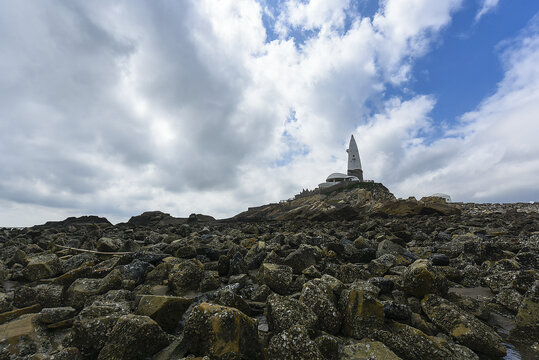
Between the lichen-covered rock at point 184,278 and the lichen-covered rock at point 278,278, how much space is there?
1.36 meters

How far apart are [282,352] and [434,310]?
93.5 inches

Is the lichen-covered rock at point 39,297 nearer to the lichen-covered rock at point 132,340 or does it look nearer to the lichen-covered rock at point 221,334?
the lichen-covered rock at point 132,340

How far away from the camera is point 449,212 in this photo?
77.2ft

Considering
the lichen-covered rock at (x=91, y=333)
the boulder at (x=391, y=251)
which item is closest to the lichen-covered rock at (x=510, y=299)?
the boulder at (x=391, y=251)

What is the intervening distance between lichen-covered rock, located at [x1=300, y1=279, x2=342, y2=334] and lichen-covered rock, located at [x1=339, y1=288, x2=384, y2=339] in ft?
0.38

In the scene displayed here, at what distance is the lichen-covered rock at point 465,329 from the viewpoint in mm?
2924

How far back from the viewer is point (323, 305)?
3264 millimetres

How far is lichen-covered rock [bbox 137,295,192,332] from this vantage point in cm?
325

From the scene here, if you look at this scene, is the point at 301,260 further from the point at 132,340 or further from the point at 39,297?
the point at 39,297

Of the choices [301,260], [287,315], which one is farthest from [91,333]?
[301,260]

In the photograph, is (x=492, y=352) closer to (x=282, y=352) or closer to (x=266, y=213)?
(x=282, y=352)

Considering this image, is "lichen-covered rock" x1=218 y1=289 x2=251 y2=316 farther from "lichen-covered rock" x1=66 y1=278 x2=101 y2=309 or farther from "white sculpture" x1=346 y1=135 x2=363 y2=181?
"white sculpture" x1=346 y1=135 x2=363 y2=181

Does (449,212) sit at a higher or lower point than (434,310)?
higher

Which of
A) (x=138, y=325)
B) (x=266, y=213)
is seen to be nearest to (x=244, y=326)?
(x=138, y=325)
